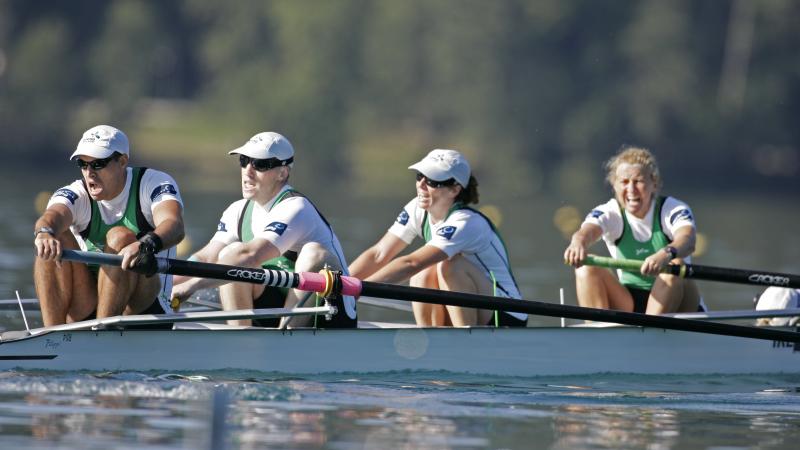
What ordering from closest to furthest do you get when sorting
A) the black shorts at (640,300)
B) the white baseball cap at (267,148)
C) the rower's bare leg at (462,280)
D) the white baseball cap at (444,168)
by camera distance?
1. the white baseball cap at (267,148)
2. the rower's bare leg at (462,280)
3. the white baseball cap at (444,168)
4. the black shorts at (640,300)

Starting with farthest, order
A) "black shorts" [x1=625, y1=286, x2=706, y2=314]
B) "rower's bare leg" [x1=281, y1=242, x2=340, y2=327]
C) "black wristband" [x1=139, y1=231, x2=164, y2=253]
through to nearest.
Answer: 1. "black shorts" [x1=625, y1=286, x2=706, y2=314]
2. "rower's bare leg" [x1=281, y1=242, x2=340, y2=327]
3. "black wristband" [x1=139, y1=231, x2=164, y2=253]

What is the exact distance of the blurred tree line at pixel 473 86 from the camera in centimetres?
→ 4566

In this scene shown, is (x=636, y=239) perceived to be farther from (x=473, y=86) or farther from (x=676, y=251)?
(x=473, y=86)

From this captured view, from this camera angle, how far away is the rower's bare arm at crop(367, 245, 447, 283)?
9.48 m

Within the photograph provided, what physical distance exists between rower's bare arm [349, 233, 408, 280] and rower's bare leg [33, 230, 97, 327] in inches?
84.6

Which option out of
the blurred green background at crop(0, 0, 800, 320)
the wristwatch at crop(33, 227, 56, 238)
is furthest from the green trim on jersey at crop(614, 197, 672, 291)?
the blurred green background at crop(0, 0, 800, 320)

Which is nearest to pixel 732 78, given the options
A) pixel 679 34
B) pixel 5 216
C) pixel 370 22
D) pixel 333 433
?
pixel 679 34

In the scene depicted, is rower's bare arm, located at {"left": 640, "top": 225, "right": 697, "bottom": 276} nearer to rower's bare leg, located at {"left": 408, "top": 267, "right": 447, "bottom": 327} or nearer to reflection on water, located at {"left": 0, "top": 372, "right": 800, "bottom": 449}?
reflection on water, located at {"left": 0, "top": 372, "right": 800, "bottom": 449}

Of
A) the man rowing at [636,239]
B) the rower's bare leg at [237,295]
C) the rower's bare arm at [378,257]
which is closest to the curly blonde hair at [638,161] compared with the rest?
the man rowing at [636,239]

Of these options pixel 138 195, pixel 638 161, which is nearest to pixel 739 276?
pixel 638 161

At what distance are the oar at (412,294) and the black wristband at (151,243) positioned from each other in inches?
3.2

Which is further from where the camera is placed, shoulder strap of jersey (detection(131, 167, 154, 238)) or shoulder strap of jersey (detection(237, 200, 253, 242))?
shoulder strap of jersey (detection(237, 200, 253, 242))

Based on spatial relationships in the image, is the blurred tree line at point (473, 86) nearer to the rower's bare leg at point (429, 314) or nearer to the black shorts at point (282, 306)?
the rower's bare leg at point (429, 314)

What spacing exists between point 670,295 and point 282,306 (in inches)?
107
